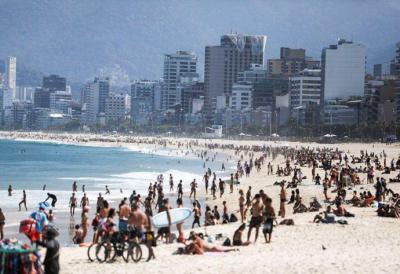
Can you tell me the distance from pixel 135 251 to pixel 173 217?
2.81 meters

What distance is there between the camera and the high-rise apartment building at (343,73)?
487 feet

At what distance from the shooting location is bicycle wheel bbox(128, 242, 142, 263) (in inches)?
566

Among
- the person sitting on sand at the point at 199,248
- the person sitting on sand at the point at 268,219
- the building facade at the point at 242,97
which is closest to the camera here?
the person sitting on sand at the point at 199,248

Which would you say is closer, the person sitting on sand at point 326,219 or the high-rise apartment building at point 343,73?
the person sitting on sand at point 326,219

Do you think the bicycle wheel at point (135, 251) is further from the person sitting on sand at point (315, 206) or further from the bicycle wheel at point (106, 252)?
the person sitting on sand at point (315, 206)

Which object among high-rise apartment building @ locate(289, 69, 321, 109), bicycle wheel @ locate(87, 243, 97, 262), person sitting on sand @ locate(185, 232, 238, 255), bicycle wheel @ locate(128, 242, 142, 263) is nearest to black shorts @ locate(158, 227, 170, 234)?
person sitting on sand @ locate(185, 232, 238, 255)

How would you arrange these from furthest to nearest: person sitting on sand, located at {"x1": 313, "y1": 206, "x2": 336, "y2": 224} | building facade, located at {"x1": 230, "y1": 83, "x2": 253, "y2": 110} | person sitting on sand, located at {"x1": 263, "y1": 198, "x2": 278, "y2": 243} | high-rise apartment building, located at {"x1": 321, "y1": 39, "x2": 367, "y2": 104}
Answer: building facade, located at {"x1": 230, "y1": 83, "x2": 253, "y2": 110}
high-rise apartment building, located at {"x1": 321, "y1": 39, "x2": 367, "y2": 104}
person sitting on sand, located at {"x1": 313, "y1": 206, "x2": 336, "y2": 224}
person sitting on sand, located at {"x1": 263, "y1": 198, "x2": 278, "y2": 243}

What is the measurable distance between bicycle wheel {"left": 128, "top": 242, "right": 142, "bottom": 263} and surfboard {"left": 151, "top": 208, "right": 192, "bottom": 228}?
2299 millimetres

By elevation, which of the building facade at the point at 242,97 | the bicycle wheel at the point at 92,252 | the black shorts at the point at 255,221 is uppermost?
the building facade at the point at 242,97

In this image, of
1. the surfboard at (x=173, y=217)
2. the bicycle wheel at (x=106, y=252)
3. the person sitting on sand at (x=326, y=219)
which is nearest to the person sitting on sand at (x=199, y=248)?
the surfboard at (x=173, y=217)

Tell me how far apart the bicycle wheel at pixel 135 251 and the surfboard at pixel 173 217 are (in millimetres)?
2299

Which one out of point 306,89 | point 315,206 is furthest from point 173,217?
point 306,89

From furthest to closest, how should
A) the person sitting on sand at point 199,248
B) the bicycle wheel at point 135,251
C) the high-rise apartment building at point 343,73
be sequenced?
1. the high-rise apartment building at point 343,73
2. the person sitting on sand at point 199,248
3. the bicycle wheel at point 135,251

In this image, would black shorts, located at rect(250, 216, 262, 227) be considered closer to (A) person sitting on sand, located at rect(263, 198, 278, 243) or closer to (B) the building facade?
(A) person sitting on sand, located at rect(263, 198, 278, 243)
